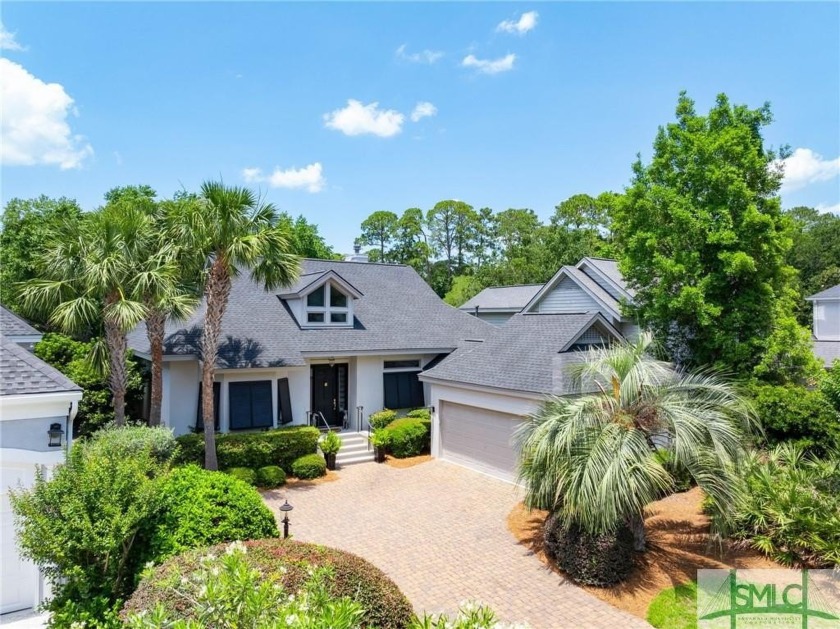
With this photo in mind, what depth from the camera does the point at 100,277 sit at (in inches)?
539

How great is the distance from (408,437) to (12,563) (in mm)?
12326

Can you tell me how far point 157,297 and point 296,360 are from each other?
5481mm

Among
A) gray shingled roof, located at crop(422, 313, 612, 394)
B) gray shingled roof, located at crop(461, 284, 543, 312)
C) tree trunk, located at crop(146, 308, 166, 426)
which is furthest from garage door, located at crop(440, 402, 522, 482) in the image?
gray shingled roof, located at crop(461, 284, 543, 312)

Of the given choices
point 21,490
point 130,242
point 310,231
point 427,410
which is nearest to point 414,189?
point 310,231

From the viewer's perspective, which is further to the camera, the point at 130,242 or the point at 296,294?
the point at 296,294

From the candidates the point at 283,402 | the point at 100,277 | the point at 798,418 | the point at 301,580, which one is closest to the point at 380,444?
the point at 283,402

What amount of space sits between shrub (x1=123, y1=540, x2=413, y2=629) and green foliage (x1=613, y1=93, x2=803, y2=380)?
14.9 meters

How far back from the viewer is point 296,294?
20.8 m

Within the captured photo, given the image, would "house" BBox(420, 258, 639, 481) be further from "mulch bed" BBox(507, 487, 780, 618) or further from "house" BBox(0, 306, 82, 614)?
"house" BBox(0, 306, 82, 614)

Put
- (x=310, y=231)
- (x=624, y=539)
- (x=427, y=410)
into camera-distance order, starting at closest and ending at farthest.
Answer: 1. (x=624, y=539)
2. (x=427, y=410)
3. (x=310, y=231)

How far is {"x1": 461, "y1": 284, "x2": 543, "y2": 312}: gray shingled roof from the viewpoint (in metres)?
35.4

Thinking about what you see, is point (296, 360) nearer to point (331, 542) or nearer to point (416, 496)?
point (416, 496)

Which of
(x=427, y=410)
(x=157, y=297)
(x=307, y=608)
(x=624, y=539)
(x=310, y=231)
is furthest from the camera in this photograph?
(x=310, y=231)

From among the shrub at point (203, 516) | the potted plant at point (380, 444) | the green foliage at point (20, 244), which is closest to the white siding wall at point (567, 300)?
the potted plant at point (380, 444)
